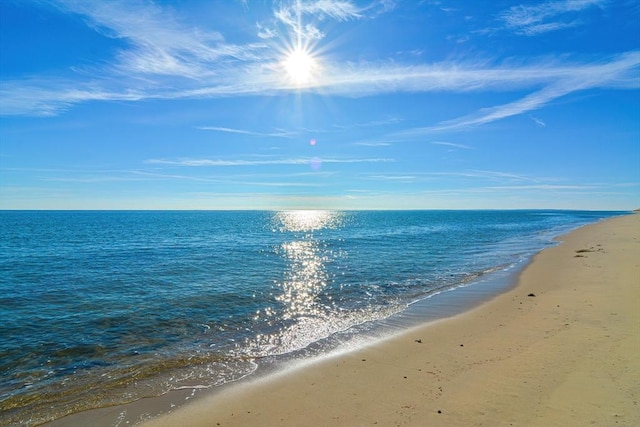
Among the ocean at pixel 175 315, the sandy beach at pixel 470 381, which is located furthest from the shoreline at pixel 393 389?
the ocean at pixel 175 315

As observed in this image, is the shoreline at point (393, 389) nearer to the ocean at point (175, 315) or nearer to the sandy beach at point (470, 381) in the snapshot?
the sandy beach at point (470, 381)

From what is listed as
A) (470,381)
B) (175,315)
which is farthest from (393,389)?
(175,315)

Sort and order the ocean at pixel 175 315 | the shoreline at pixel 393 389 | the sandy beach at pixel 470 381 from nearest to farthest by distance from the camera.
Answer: the sandy beach at pixel 470 381
the shoreline at pixel 393 389
the ocean at pixel 175 315

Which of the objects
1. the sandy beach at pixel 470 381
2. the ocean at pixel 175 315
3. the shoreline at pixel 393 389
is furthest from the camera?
the ocean at pixel 175 315

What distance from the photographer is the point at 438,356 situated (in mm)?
10359

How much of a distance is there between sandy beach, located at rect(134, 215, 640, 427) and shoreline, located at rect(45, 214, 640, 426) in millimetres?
27

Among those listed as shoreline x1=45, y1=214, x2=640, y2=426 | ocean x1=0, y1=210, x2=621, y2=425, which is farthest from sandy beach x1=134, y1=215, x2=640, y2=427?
ocean x1=0, y1=210, x2=621, y2=425

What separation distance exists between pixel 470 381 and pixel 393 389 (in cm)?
189

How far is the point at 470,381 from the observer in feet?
27.7

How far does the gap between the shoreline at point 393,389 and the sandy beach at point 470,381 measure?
0.09 ft

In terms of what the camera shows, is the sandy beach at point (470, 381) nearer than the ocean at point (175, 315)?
Yes

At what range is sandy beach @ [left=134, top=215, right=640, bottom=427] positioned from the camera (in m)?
7.04

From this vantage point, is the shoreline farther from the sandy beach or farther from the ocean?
the ocean

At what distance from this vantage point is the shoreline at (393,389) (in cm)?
722
